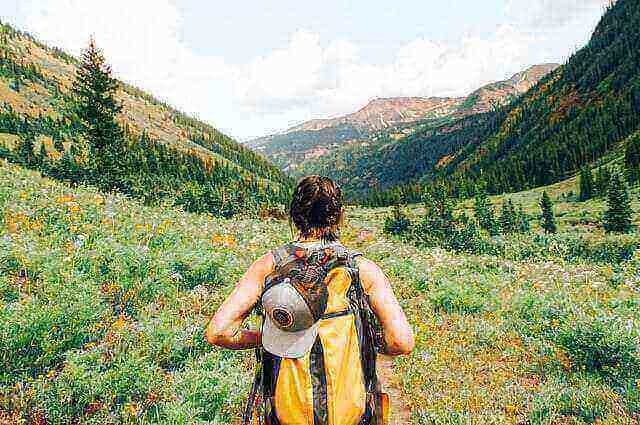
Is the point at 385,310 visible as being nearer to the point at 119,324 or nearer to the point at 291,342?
the point at 291,342

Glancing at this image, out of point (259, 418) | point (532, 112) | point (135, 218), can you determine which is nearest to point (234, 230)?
point (135, 218)

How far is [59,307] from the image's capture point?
5.41 m

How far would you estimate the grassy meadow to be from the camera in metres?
4.57

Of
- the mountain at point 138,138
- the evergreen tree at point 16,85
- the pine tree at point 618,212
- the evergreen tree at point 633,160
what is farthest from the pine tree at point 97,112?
the evergreen tree at point 16,85

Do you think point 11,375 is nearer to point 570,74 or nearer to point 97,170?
point 97,170

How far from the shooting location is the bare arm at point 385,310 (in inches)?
94.6

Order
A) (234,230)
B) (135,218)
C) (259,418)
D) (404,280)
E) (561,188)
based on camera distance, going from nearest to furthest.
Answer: (259,418) → (135,218) → (404,280) → (234,230) → (561,188)

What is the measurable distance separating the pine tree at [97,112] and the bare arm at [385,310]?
31.1 m

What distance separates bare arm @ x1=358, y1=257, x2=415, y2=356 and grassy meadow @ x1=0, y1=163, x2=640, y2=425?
2.81 metres

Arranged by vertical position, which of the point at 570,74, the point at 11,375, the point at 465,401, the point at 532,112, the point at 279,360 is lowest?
the point at 465,401

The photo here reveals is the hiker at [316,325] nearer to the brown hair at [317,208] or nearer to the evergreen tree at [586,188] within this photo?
the brown hair at [317,208]

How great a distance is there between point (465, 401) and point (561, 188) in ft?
262

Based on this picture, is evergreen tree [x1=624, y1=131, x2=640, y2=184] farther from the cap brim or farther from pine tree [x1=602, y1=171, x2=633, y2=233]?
the cap brim

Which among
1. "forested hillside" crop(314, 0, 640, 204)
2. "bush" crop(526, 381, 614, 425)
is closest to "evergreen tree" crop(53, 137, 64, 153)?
"forested hillside" crop(314, 0, 640, 204)
